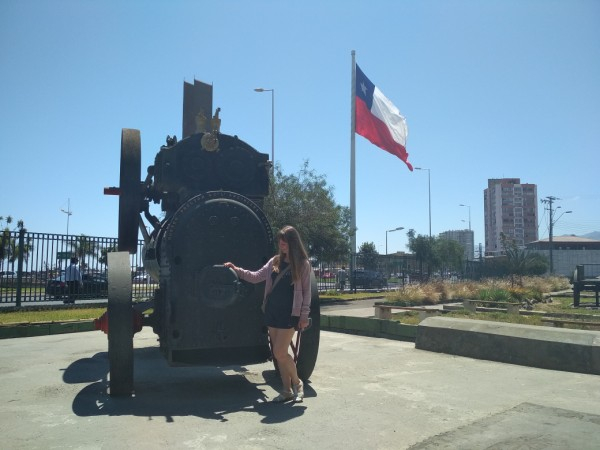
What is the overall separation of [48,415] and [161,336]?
121 centimetres

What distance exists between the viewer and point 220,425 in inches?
167

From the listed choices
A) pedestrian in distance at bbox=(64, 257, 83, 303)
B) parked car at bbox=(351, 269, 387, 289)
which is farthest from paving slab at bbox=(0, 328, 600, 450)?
parked car at bbox=(351, 269, 387, 289)

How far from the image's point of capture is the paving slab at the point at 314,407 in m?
3.88

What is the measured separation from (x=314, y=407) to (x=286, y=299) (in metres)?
1.02

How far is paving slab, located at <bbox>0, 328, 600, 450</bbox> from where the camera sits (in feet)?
12.7

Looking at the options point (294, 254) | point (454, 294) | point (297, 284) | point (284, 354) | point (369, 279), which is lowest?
point (454, 294)

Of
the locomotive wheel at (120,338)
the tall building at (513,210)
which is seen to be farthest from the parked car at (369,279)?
the tall building at (513,210)

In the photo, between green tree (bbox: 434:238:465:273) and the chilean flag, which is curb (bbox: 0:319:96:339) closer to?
the chilean flag

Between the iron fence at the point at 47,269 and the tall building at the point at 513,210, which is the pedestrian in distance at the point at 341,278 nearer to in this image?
the iron fence at the point at 47,269

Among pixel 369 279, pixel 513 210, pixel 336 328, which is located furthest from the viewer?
pixel 513 210

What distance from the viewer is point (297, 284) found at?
5043 mm

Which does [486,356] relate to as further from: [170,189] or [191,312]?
[170,189]

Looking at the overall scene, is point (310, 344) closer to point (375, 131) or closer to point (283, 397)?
point (283, 397)

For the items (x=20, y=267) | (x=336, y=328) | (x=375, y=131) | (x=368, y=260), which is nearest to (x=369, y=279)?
(x=368, y=260)
